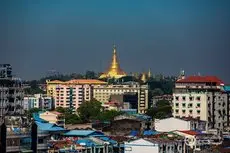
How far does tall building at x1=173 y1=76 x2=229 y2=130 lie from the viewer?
20972 millimetres

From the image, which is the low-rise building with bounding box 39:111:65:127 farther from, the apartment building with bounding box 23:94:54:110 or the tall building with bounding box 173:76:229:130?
the apartment building with bounding box 23:94:54:110

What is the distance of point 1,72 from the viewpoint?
44.7ft

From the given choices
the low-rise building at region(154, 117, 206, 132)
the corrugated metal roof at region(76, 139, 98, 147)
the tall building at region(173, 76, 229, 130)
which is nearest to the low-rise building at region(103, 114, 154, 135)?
the low-rise building at region(154, 117, 206, 132)

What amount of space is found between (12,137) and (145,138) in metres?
4.92

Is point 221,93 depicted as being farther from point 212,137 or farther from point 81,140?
point 81,140

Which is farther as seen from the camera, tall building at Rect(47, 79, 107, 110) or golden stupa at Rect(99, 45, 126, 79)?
golden stupa at Rect(99, 45, 126, 79)

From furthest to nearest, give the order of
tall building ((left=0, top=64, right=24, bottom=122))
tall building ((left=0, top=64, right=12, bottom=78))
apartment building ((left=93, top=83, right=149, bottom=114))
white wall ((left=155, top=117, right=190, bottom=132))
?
apartment building ((left=93, top=83, right=149, bottom=114)), white wall ((left=155, top=117, right=190, bottom=132)), tall building ((left=0, top=64, right=12, bottom=78)), tall building ((left=0, top=64, right=24, bottom=122))

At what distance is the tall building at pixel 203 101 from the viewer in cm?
2097

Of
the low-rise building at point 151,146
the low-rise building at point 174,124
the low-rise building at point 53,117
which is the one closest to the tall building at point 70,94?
the low-rise building at point 53,117

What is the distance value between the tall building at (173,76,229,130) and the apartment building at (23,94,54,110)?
9.24 m

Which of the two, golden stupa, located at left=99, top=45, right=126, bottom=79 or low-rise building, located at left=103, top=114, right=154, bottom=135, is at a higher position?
golden stupa, located at left=99, top=45, right=126, bottom=79

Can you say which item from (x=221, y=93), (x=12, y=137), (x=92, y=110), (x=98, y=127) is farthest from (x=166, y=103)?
(x=12, y=137)

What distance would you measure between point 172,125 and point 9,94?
6.61 meters

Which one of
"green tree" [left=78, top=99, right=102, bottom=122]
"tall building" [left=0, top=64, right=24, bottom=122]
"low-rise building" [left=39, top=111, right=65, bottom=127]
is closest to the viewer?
"tall building" [left=0, top=64, right=24, bottom=122]
